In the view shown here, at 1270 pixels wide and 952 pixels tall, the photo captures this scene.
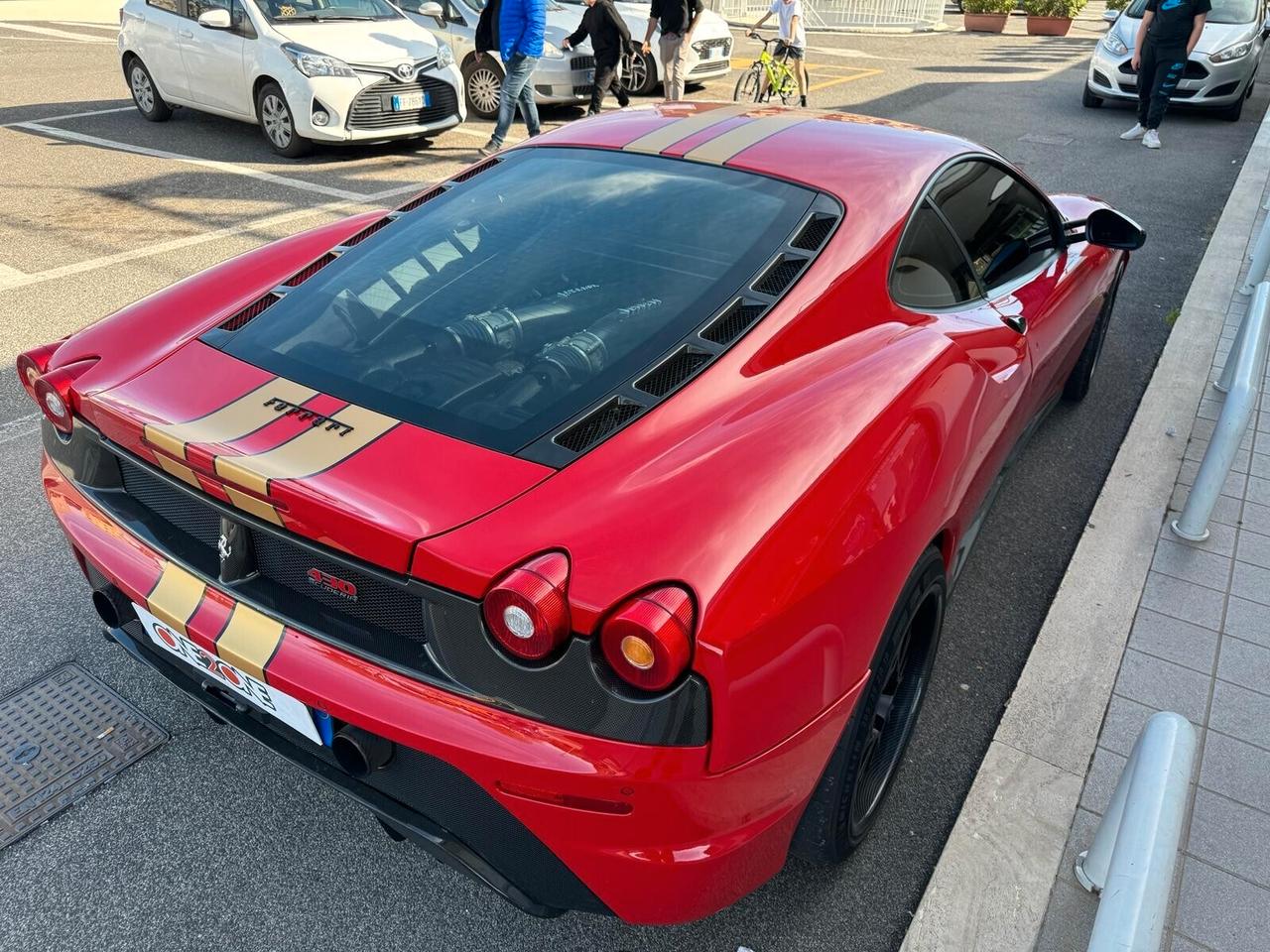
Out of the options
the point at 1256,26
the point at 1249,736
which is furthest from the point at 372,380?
the point at 1256,26

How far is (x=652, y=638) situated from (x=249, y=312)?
4.76ft

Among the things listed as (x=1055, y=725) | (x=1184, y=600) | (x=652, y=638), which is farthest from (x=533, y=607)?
(x=1184, y=600)

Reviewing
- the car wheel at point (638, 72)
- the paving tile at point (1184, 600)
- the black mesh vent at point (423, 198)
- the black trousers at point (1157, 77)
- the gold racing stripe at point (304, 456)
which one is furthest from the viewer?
the car wheel at point (638, 72)

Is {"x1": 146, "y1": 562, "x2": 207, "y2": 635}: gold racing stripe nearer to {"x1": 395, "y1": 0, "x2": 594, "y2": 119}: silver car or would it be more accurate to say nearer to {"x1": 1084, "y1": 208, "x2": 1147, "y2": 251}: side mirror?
{"x1": 1084, "y1": 208, "x2": 1147, "y2": 251}: side mirror

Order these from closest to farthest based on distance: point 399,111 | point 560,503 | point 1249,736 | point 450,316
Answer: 1. point 560,503
2. point 450,316
3. point 1249,736
4. point 399,111

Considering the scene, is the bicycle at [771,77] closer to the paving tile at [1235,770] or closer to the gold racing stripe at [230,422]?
the paving tile at [1235,770]

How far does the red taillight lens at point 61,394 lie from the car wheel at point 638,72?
35.7 feet

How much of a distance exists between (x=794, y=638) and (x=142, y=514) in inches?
54.6

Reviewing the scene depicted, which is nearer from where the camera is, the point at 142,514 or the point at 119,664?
the point at 142,514

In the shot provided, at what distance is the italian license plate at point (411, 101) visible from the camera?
8.34 m

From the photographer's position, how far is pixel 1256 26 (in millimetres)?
11266

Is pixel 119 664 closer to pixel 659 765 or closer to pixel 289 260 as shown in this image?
pixel 289 260

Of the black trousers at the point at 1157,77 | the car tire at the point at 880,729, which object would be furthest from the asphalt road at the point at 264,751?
the black trousers at the point at 1157,77

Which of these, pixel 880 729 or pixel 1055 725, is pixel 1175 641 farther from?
pixel 880 729
